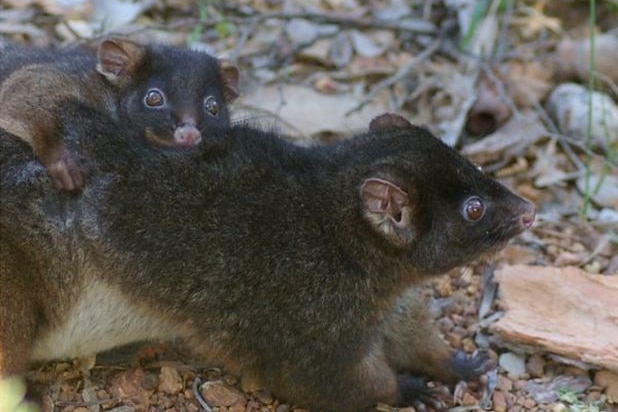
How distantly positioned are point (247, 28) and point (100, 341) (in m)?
4.09

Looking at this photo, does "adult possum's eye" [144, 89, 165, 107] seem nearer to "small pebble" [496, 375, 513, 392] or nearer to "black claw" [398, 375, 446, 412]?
"black claw" [398, 375, 446, 412]

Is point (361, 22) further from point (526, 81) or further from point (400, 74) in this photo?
point (526, 81)

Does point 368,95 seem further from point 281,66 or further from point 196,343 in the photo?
point 196,343

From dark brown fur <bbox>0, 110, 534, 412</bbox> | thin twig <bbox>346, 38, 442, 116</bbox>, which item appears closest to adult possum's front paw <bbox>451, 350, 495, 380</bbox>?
dark brown fur <bbox>0, 110, 534, 412</bbox>

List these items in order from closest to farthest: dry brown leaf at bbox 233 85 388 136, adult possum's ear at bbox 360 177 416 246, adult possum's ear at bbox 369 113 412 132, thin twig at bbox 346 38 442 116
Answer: adult possum's ear at bbox 360 177 416 246
adult possum's ear at bbox 369 113 412 132
dry brown leaf at bbox 233 85 388 136
thin twig at bbox 346 38 442 116

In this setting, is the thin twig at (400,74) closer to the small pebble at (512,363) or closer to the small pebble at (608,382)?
the small pebble at (512,363)

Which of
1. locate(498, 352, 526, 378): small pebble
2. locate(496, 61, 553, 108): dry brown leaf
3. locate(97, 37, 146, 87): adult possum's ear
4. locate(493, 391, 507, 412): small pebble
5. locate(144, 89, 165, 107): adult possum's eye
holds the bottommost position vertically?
locate(493, 391, 507, 412): small pebble

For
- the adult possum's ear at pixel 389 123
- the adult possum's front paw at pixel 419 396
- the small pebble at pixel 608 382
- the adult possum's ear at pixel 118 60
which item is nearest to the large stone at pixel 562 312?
the small pebble at pixel 608 382

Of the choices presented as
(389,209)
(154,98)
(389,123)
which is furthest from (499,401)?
(154,98)

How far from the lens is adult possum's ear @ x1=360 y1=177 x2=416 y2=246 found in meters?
5.73

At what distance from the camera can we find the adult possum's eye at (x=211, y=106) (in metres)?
6.55

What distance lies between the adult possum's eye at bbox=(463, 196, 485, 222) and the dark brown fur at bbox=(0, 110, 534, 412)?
0.03 metres

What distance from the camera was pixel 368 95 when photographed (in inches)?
348

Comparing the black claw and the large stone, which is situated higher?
the large stone
